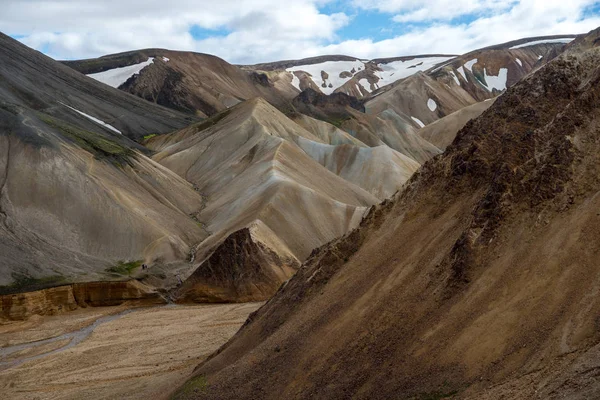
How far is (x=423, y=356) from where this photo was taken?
15750 mm

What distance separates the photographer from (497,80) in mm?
189000

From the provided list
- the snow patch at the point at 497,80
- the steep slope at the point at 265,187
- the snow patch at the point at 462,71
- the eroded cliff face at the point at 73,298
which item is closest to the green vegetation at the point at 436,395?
the steep slope at the point at 265,187

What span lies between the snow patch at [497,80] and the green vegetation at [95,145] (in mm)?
131293

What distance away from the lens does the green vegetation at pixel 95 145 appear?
215 feet

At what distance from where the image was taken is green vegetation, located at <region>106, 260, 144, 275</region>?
50219mm

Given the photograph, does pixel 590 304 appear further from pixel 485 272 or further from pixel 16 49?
pixel 16 49

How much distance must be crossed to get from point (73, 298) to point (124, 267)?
17.4 ft

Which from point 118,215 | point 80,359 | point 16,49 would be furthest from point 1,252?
point 16,49

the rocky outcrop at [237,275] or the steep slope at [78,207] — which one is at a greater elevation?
the steep slope at [78,207]

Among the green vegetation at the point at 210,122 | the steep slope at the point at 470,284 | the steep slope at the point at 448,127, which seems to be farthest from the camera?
the steep slope at the point at 448,127

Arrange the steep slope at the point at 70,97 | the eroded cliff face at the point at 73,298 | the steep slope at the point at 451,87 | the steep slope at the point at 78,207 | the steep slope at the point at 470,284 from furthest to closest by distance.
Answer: the steep slope at the point at 451,87, the steep slope at the point at 70,97, the steep slope at the point at 78,207, the eroded cliff face at the point at 73,298, the steep slope at the point at 470,284

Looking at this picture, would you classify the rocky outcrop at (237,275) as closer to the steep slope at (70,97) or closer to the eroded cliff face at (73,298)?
the eroded cliff face at (73,298)

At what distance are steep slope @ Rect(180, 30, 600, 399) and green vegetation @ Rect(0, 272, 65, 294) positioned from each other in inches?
971

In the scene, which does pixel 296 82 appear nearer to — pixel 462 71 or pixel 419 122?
pixel 462 71
